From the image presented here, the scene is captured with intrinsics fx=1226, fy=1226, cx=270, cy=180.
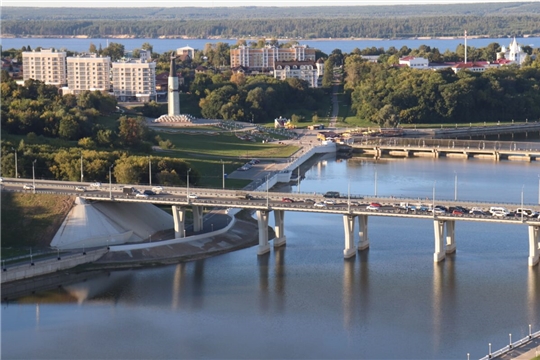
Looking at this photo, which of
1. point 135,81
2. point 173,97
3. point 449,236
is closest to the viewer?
point 449,236

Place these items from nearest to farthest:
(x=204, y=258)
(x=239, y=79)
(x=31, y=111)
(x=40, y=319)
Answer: (x=40, y=319)
(x=204, y=258)
(x=31, y=111)
(x=239, y=79)

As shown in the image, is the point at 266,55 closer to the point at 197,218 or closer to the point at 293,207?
the point at 197,218

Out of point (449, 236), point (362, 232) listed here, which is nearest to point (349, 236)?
point (362, 232)

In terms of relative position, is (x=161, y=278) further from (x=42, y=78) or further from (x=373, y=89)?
(x=42, y=78)

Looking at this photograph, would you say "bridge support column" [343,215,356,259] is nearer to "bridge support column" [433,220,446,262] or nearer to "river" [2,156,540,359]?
"river" [2,156,540,359]

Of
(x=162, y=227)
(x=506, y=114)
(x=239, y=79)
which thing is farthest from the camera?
(x=239, y=79)

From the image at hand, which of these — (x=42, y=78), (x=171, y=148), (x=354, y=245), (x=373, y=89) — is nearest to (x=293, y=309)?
(x=354, y=245)

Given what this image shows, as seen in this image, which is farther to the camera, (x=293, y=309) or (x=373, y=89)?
(x=373, y=89)
